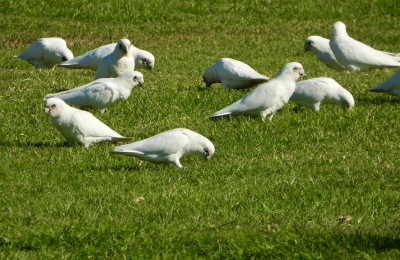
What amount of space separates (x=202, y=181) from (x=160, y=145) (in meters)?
0.49

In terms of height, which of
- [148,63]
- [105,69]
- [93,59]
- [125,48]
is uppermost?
[125,48]

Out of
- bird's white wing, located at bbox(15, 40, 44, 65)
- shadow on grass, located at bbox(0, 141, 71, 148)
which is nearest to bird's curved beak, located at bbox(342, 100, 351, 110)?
shadow on grass, located at bbox(0, 141, 71, 148)

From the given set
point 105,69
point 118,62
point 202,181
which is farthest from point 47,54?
point 202,181

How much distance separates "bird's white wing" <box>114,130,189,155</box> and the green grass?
233 millimetres

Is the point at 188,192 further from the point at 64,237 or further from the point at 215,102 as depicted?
the point at 215,102

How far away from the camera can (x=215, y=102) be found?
934 centimetres

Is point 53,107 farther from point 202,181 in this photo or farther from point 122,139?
point 202,181

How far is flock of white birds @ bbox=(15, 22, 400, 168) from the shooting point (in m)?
6.54

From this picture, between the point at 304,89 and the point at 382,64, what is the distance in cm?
356

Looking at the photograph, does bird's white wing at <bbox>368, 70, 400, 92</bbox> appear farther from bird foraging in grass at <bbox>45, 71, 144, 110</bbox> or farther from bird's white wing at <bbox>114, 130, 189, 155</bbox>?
bird's white wing at <bbox>114, 130, 189, 155</bbox>

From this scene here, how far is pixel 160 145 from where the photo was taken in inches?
251

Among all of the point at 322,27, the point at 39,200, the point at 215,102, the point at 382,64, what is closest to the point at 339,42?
the point at 382,64

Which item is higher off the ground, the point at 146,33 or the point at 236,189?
the point at 236,189

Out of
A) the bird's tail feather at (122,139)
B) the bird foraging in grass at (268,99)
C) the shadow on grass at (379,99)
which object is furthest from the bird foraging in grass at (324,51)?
the bird's tail feather at (122,139)
